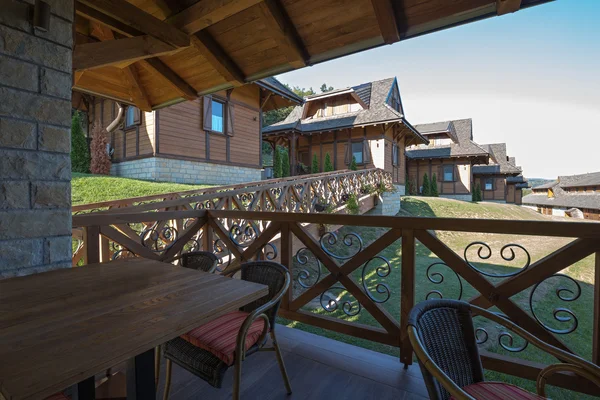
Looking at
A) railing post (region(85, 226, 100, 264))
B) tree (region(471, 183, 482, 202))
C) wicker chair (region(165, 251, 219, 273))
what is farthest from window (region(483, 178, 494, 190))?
railing post (region(85, 226, 100, 264))

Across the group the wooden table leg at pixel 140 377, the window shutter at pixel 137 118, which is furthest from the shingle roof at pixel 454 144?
the wooden table leg at pixel 140 377

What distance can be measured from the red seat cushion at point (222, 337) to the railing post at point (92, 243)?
4.22 ft

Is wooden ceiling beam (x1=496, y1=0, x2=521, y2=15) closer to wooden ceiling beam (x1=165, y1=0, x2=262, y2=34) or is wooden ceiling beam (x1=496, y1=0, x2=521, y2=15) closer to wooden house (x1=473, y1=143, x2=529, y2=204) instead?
wooden ceiling beam (x1=165, y1=0, x2=262, y2=34)

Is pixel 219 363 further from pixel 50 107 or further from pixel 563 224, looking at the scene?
pixel 563 224

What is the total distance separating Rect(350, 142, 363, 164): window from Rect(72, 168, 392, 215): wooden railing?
615cm

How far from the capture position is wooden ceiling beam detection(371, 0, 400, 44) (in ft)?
6.42

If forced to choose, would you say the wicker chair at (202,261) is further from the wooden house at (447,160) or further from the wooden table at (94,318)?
the wooden house at (447,160)

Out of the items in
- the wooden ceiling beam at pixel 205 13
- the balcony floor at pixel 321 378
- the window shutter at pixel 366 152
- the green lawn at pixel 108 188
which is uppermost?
the window shutter at pixel 366 152

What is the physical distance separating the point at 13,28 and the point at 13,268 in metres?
1.40

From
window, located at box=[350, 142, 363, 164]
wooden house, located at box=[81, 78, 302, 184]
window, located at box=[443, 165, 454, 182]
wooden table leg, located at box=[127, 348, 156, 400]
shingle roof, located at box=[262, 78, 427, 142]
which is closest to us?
wooden table leg, located at box=[127, 348, 156, 400]

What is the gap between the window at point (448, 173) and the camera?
936 inches

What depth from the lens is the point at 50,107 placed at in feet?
5.81

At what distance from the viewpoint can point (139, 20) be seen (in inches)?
83.2

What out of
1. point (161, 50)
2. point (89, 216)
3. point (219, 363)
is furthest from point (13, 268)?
point (161, 50)
